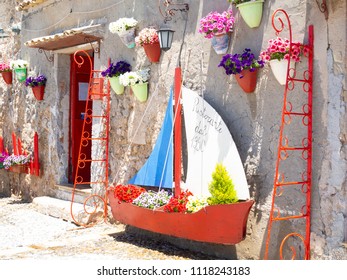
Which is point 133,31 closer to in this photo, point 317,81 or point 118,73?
point 118,73

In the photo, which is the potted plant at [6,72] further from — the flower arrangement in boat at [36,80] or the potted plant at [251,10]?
the potted plant at [251,10]

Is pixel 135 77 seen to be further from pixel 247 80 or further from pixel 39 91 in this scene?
pixel 39 91

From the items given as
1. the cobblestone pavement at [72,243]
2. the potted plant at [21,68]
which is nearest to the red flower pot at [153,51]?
the cobblestone pavement at [72,243]

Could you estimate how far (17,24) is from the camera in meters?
8.95

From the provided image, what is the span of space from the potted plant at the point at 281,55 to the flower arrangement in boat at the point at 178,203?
1464 millimetres

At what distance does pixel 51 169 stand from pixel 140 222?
3.28 metres

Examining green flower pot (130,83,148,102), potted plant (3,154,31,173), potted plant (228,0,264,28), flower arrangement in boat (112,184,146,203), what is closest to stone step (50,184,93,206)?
potted plant (3,154,31,173)

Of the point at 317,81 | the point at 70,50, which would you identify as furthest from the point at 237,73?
the point at 70,50

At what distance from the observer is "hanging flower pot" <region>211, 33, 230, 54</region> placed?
473cm

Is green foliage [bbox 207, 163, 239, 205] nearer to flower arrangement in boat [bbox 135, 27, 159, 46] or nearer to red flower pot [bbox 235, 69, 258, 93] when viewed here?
red flower pot [bbox 235, 69, 258, 93]

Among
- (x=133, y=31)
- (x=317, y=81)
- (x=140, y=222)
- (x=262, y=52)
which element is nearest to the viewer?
→ (x=317, y=81)

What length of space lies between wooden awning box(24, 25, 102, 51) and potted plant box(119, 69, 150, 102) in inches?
43.3

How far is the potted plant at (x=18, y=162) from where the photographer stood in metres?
8.39

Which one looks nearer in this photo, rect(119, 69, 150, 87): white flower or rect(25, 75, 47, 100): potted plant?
rect(119, 69, 150, 87): white flower
